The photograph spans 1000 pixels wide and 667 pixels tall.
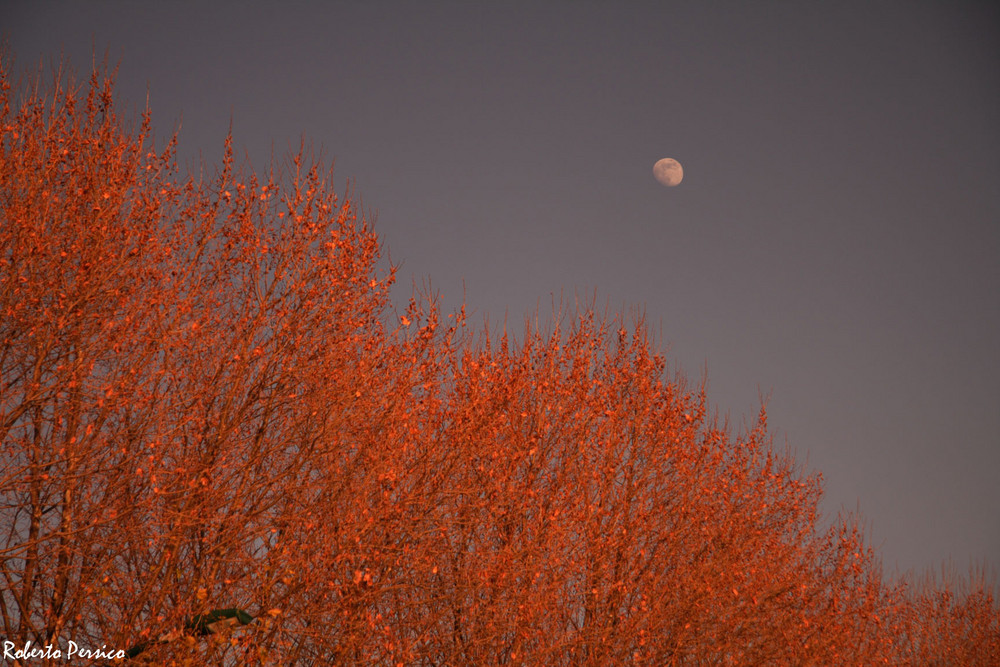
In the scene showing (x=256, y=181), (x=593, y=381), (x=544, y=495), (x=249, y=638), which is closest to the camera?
(x=249, y=638)

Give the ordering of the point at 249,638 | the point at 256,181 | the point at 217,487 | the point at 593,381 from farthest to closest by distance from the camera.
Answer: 1. the point at 593,381
2. the point at 256,181
3. the point at 217,487
4. the point at 249,638

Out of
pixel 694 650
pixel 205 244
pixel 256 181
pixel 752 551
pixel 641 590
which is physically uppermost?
pixel 256 181

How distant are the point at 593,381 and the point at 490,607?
16.2 feet

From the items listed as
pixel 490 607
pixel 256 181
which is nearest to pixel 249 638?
pixel 490 607

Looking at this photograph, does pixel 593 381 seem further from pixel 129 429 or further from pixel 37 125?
pixel 37 125

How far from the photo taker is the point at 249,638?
748 cm

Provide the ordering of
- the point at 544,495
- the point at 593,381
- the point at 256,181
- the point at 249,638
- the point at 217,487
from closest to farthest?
the point at 249,638 < the point at 217,487 < the point at 256,181 < the point at 544,495 < the point at 593,381

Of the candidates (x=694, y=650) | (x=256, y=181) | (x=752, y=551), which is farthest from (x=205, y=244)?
(x=752, y=551)

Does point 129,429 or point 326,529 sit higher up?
point 129,429

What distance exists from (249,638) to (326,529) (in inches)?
53.2

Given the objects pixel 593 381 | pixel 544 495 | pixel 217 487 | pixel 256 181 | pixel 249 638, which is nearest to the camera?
pixel 249 638

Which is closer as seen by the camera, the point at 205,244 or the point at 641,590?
the point at 205,244

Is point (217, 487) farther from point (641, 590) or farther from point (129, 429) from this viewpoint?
point (641, 590)

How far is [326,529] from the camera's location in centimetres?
833
